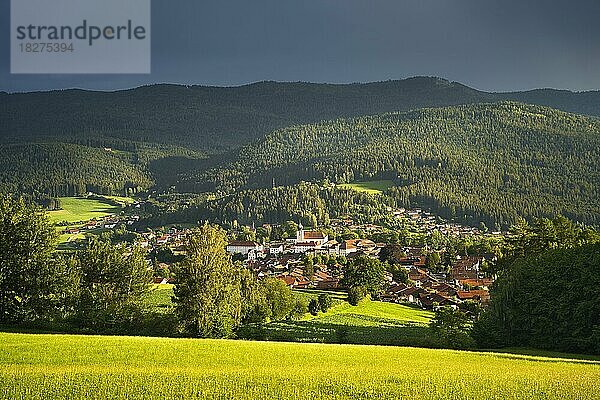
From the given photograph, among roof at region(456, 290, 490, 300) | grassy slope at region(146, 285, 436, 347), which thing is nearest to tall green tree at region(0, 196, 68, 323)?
grassy slope at region(146, 285, 436, 347)

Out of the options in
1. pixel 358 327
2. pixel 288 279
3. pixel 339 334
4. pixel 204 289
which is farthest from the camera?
Answer: pixel 288 279

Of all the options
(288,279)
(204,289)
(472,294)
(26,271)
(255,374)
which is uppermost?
(26,271)

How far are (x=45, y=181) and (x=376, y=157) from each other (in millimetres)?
102239

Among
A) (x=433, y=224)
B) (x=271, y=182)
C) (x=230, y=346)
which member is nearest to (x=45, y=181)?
(x=271, y=182)

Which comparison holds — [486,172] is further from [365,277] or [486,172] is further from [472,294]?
[365,277]

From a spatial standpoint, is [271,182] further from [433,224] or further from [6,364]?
[6,364]

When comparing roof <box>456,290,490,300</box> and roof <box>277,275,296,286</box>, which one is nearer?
roof <box>456,290,490,300</box>

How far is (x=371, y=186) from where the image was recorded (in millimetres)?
165250

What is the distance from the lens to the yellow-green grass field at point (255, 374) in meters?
16.1

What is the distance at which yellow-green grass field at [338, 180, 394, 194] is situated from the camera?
160250 millimetres

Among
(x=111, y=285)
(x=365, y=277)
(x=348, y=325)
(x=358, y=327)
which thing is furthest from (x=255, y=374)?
(x=365, y=277)

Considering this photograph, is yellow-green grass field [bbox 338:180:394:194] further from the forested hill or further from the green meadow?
the green meadow

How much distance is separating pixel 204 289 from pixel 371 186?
5444 inches

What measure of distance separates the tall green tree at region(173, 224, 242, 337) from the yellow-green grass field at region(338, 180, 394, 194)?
128803 mm
